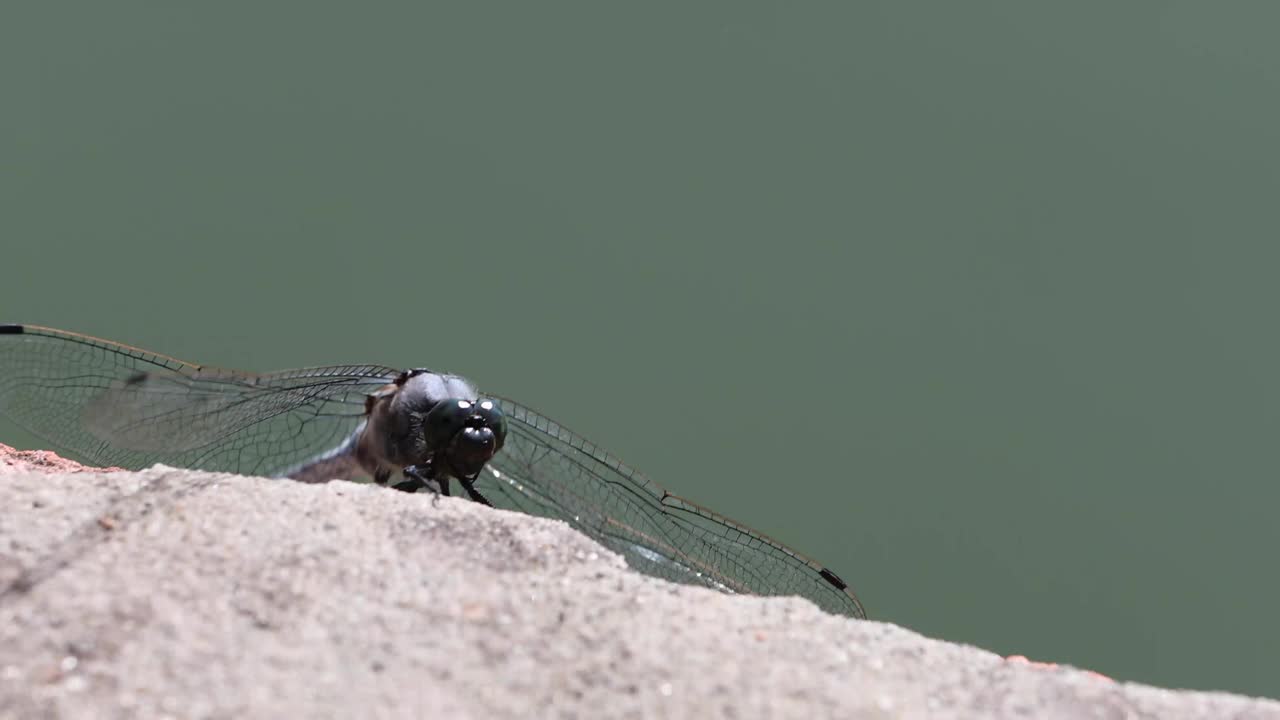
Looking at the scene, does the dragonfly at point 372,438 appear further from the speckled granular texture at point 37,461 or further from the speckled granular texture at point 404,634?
the speckled granular texture at point 404,634

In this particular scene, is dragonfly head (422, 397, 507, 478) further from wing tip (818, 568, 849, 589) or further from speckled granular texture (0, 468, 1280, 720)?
speckled granular texture (0, 468, 1280, 720)

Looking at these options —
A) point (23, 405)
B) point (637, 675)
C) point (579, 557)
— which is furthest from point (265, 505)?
point (23, 405)

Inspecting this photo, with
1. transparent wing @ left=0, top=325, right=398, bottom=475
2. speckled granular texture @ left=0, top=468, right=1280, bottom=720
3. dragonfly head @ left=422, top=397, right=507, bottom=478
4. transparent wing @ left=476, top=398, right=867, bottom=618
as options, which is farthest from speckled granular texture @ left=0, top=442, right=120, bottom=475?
speckled granular texture @ left=0, top=468, right=1280, bottom=720

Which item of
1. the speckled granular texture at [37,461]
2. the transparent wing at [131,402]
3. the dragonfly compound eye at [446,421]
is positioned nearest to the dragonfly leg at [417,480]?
the dragonfly compound eye at [446,421]

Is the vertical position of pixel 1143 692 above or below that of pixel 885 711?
above

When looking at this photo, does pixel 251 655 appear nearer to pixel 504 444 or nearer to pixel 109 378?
pixel 504 444

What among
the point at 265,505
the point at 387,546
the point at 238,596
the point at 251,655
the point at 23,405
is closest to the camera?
the point at 251,655

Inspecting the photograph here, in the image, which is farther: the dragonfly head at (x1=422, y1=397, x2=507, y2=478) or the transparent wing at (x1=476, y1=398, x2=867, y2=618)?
the dragonfly head at (x1=422, y1=397, x2=507, y2=478)
